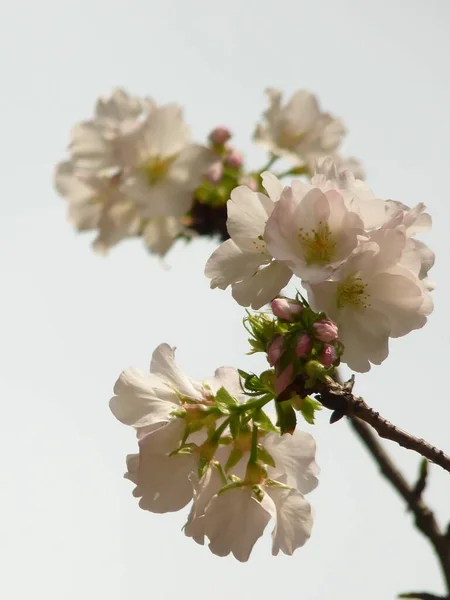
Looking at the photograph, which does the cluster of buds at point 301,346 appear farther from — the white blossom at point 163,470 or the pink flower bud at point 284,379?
the white blossom at point 163,470

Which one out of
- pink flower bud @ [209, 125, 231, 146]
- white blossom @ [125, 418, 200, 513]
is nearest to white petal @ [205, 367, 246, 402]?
white blossom @ [125, 418, 200, 513]

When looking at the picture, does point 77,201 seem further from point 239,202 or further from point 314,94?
point 239,202

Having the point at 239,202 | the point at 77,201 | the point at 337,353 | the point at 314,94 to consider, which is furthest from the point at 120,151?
the point at 337,353

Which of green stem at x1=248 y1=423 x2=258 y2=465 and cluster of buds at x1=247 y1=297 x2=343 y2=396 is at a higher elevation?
cluster of buds at x1=247 y1=297 x2=343 y2=396

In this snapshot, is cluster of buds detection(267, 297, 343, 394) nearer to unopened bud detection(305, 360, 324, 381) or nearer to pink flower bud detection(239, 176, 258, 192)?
unopened bud detection(305, 360, 324, 381)

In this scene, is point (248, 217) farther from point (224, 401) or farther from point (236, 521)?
point (236, 521)

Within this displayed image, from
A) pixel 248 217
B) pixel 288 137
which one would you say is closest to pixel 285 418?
pixel 248 217
